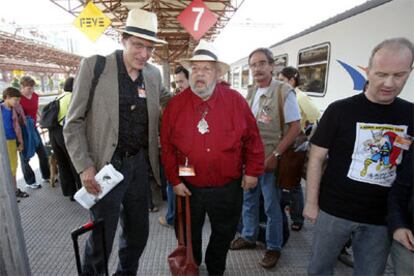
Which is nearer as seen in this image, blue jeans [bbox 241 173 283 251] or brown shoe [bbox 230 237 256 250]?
blue jeans [bbox 241 173 283 251]

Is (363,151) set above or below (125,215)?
above

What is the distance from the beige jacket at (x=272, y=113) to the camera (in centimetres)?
216

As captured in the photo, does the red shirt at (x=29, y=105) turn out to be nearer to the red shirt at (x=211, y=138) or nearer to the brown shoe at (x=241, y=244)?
the red shirt at (x=211, y=138)

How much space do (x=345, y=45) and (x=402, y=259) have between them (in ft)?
9.84

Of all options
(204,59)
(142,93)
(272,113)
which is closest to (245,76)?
(272,113)

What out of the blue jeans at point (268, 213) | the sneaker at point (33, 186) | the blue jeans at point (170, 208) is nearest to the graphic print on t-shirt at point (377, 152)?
the blue jeans at point (268, 213)

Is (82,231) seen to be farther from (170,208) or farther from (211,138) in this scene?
(170,208)

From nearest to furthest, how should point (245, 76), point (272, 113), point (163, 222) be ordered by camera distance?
point (272, 113)
point (163, 222)
point (245, 76)

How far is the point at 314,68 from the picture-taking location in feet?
14.5

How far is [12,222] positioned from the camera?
1105 millimetres

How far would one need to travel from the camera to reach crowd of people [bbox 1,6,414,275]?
1.32 metres

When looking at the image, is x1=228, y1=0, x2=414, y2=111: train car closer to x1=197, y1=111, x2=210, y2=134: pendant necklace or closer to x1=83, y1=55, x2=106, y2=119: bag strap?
x1=197, y1=111, x2=210, y2=134: pendant necklace

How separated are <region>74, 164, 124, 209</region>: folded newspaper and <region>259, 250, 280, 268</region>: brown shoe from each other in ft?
4.69

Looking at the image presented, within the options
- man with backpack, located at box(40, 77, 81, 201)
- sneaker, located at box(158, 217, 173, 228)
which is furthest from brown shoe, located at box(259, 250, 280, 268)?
man with backpack, located at box(40, 77, 81, 201)
